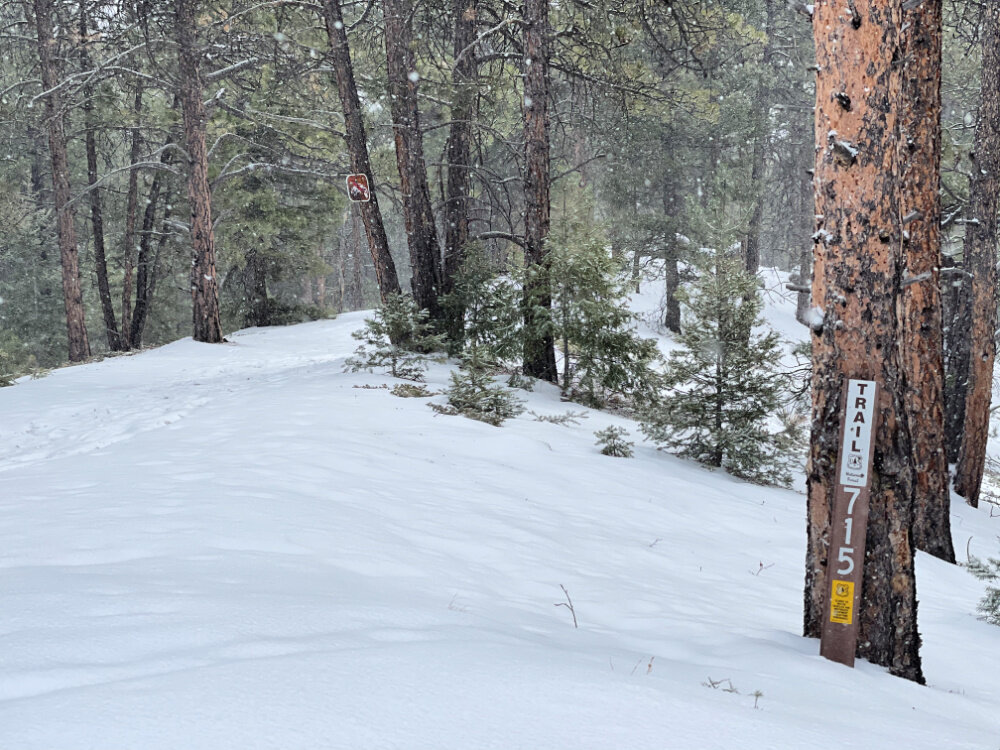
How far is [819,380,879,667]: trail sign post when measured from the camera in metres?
2.92

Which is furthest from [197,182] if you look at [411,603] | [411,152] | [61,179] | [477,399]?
[411,603]

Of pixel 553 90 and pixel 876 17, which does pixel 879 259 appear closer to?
pixel 876 17

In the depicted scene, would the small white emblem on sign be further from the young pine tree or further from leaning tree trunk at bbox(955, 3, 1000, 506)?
leaning tree trunk at bbox(955, 3, 1000, 506)

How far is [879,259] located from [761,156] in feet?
70.7

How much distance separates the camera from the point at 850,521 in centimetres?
295

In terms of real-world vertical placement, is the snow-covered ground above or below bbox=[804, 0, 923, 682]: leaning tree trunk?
below

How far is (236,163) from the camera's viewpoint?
63.8 ft

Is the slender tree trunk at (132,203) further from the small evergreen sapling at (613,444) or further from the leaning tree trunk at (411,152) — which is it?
the small evergreen sapling at (613,444)

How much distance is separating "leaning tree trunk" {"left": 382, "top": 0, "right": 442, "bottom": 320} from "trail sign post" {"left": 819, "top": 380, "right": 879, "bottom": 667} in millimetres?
10099

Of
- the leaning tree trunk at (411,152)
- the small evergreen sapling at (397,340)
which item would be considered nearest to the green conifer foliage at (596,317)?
the small evergreen sapling at (397,340)

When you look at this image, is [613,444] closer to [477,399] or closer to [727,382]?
[727,382]

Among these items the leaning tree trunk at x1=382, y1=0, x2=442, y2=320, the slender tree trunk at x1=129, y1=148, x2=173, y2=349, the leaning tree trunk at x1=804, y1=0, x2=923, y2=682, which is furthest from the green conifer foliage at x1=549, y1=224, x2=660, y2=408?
the slender tree trunk at x1=129, y1=148, x2=173, y2=349

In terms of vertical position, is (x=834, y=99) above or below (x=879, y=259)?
above

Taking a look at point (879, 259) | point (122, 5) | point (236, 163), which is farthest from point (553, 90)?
point (879, 259)
